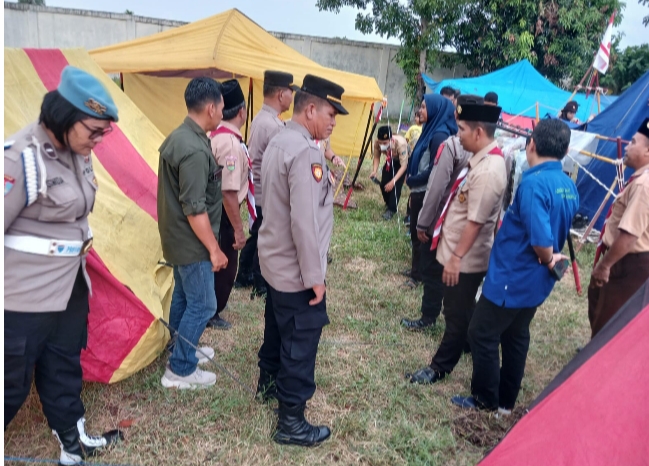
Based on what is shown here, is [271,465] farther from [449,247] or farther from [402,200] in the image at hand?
[402,200]

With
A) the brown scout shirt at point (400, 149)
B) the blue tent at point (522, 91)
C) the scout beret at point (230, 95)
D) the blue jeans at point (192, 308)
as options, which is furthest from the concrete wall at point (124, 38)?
the blue jeans at point (192, 308)

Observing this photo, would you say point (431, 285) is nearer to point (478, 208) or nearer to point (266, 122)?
point (478, 208)

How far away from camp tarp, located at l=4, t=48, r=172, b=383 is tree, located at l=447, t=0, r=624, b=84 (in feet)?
47.6

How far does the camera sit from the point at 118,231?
3221 millimetres

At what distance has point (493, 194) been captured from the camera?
2730mm

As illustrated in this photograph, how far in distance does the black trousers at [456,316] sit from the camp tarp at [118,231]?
1.74 meters

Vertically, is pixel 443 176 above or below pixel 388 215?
above

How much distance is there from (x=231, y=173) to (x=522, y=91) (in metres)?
10.4

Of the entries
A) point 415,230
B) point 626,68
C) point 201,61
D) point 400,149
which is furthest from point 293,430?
point 626,68

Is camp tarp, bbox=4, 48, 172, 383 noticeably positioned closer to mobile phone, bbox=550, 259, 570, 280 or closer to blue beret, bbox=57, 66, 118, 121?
blue beret, bbox=57, 66, 118, 121

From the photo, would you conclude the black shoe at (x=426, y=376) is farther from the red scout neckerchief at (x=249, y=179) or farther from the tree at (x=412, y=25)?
the tree at (x=412, y=25)

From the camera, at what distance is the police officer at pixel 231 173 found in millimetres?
3322

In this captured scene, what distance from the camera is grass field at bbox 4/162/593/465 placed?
8.27 ft

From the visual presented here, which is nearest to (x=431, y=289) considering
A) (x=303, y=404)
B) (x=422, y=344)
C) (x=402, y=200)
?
(x=422, y=344)
